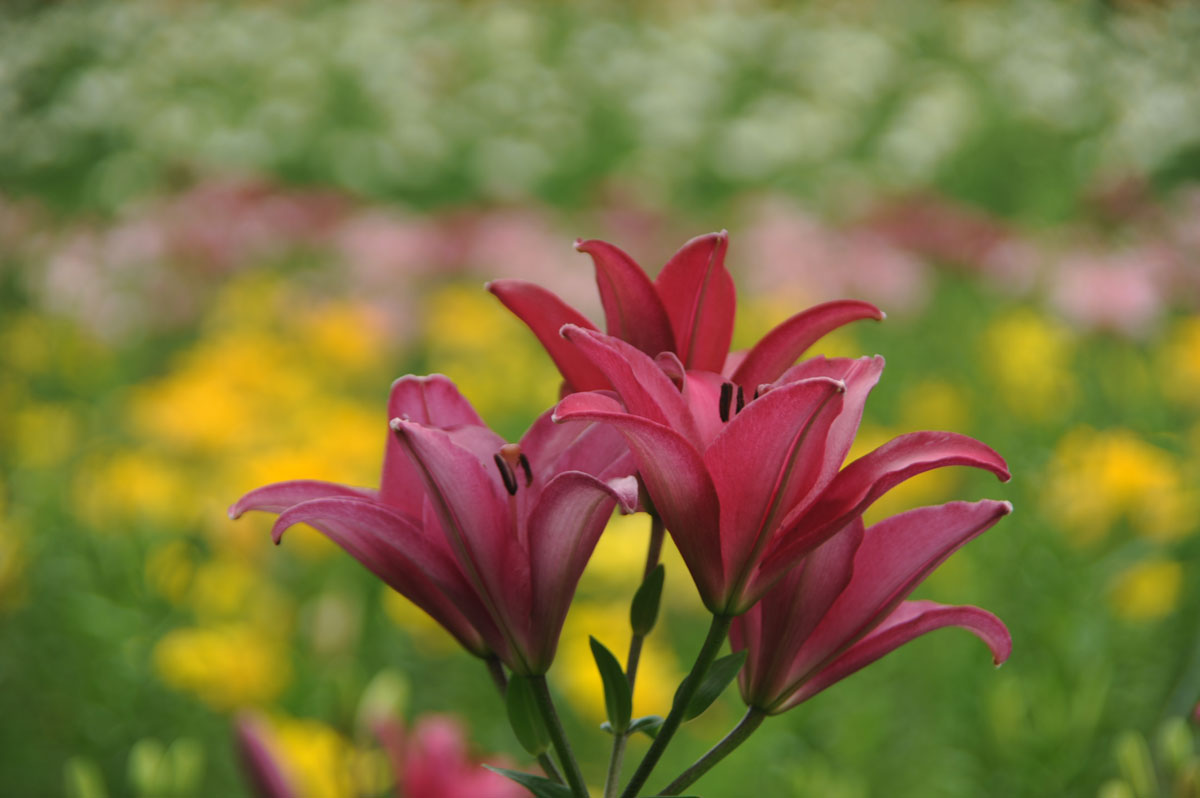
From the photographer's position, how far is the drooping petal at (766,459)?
0.27 meters

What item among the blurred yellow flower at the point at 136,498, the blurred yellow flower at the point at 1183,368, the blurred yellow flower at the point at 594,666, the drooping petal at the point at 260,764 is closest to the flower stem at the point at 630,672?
the drooping petal at the point at 260,764

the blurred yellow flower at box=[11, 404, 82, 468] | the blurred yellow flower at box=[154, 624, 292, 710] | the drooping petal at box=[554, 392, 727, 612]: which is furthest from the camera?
the blurred yellow flower at box=[11, 404, 82, 468]

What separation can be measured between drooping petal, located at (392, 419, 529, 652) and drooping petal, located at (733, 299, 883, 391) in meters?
0.08

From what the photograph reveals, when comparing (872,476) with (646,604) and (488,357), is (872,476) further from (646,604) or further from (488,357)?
(488,357)

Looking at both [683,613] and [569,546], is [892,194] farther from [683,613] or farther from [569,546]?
[569,546]

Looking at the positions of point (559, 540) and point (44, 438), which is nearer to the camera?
point (559, 540)

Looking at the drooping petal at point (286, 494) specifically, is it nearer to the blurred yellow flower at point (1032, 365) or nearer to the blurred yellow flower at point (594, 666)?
the blurred yellow flower at point (594, 666)

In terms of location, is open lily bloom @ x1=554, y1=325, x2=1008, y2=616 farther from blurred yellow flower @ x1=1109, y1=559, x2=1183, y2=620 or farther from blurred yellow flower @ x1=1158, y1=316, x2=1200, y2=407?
blurred yellow flower @ x1=1158, y1=316, x2=1200, y2=407

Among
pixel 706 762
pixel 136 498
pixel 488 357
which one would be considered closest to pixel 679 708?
pixel 706 762

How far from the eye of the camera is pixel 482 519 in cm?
29

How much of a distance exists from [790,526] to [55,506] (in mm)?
1073

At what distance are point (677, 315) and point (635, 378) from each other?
0.22 feet

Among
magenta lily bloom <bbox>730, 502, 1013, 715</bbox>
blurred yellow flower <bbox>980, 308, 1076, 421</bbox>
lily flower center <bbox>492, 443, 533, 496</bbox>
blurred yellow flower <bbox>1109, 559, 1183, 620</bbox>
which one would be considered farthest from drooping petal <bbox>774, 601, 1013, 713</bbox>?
blurred yellow flower <bbox>980, 308, 1076, 421</bbox>

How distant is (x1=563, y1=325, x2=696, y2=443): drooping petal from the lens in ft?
0.87
